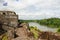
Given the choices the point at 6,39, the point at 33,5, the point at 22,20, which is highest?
the point at 33,5

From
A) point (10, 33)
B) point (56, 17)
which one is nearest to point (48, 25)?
point (56, 17)

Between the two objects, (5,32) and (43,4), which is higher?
(43,4)

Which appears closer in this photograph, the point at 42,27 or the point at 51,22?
the point at 42,27

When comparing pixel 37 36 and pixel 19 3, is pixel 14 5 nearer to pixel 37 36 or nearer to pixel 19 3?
pixel 19 3

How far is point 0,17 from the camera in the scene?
10562 millimetres

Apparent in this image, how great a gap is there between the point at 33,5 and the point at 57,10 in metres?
1.19

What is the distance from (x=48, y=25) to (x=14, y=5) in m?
1.93

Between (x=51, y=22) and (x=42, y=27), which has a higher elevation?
(x=51, y=22)

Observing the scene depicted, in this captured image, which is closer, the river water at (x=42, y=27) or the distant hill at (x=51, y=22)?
the river water at (x=42, y=27)

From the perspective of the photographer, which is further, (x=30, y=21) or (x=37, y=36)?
(x=30, y=21)

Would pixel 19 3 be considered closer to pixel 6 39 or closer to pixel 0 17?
pixel 0 17

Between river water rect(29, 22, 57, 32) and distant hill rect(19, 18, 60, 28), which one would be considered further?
distant hill rect(19, 18, 60, 28)

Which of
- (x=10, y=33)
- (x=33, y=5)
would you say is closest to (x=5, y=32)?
(x=10, y=33)

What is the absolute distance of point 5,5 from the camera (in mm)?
10711
